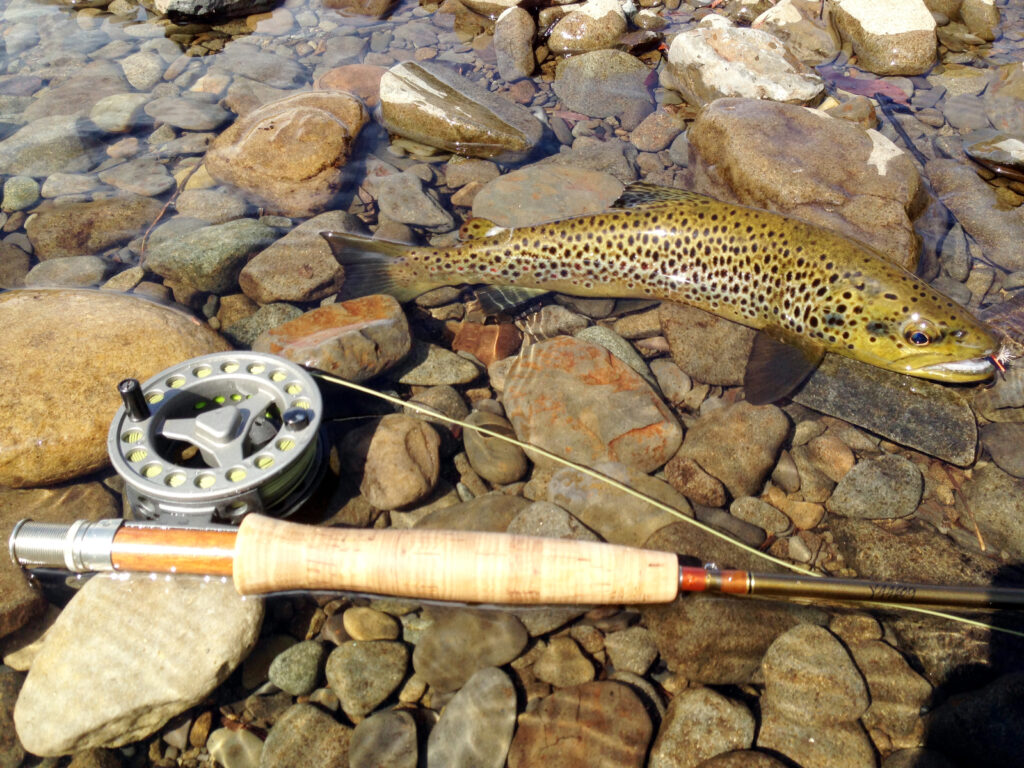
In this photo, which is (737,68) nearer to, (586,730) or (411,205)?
(411,205)

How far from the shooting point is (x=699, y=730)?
11.5 feet

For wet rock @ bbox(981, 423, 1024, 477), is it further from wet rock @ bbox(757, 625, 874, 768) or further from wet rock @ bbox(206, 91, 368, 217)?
wet rock @ bbox(206, 91, 368, 217)

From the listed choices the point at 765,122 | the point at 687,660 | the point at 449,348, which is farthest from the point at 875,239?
the point at 687,660

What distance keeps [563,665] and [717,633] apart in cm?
84

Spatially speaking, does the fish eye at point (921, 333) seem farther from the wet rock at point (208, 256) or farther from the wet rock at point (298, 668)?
the wet rock at point (208, 256)

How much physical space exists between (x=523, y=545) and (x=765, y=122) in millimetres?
5577

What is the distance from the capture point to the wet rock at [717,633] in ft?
12.4

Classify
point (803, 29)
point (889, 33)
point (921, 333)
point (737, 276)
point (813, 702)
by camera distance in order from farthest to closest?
point (803, 29) → point (889, 33) → point (737, 276) → point (921, 333) → point (813, 702)

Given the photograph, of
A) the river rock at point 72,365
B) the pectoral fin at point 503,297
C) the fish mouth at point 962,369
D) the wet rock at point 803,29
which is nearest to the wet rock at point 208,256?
the river rock at point 72,365

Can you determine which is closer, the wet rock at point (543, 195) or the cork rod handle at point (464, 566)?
the cork rod handle at point (464, 566)

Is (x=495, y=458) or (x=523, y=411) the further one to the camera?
(x=523, y=411)

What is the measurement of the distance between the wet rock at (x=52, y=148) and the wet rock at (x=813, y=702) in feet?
26.6

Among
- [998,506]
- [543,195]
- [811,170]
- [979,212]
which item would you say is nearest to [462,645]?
[998,506]

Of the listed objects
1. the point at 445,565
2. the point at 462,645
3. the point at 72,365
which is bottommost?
the point at 462,645
